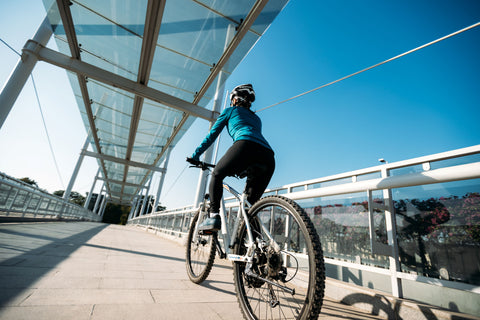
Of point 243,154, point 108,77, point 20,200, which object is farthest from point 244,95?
point 20,200

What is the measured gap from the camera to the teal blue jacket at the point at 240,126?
1637 mm

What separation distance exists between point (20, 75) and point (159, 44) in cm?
366

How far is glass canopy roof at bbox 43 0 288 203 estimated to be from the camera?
422 cm

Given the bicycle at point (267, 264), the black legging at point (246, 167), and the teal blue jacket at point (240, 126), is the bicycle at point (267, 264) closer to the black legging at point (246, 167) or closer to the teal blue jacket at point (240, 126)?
the black legging at point (246, 167)

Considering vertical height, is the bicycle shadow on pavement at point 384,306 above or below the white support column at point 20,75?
below

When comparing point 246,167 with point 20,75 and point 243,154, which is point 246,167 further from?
point 20,75

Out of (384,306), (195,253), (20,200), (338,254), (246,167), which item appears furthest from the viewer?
(20,200)

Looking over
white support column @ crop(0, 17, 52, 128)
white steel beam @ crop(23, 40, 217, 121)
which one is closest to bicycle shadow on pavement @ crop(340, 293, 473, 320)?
white steel beam @ crop(23, 40, 217, 121)

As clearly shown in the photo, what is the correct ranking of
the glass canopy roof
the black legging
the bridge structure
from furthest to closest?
1. the glass canopy roof
2. the black legging
3. the bridge structure

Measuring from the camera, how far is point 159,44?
17.0 feet

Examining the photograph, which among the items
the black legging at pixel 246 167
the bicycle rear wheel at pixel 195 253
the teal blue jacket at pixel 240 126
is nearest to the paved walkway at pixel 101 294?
the bicycle rear wheel at pixel 195 253

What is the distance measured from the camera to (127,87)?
21.2 ft

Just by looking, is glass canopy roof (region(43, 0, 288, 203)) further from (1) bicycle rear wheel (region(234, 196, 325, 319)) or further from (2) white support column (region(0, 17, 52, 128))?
(1) bicycle rear wheel (region(234, 196, 325, 319))

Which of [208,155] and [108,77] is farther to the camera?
[208,155]
